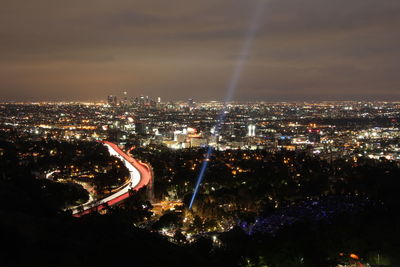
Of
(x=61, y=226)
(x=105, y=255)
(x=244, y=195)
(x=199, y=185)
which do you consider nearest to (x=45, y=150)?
(x=199, y=185)

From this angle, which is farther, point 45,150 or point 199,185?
point 45,150

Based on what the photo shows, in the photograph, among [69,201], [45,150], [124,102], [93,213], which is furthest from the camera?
[124,102]

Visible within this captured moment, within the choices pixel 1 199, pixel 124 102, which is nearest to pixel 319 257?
pixel 1 199

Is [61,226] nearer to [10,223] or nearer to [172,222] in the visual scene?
[10,223]

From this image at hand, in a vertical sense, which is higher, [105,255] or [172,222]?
[105,255]

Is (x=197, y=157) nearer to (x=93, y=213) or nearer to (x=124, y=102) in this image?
(x=93, y=213)

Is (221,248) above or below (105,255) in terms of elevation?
below

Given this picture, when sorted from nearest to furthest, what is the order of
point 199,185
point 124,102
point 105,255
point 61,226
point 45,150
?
point 105,255 < point 61,226 < point 199,185 < point 45,150 < point 124,102

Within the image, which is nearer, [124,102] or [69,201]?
[69,201]

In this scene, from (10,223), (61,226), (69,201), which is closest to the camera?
(10,223)
